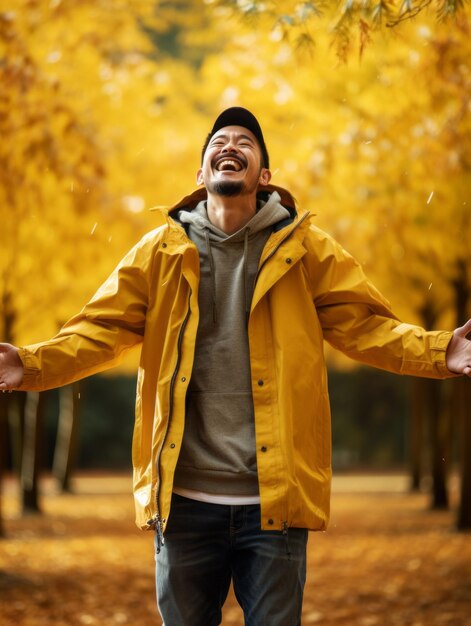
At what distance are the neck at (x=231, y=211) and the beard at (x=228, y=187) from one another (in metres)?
0.02

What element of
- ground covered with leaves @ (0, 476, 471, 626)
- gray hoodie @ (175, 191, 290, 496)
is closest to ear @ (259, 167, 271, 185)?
gray hoodie @ (175, 191, 290, 496)

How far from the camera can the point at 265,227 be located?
3205mm

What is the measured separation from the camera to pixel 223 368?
3.03 m

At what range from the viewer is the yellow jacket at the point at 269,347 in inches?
115

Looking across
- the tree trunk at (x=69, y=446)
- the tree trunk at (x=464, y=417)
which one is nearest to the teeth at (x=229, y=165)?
the tree trunk at (x=464, y=417)

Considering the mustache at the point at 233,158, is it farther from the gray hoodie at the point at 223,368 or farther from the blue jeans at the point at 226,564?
the blue jeans at the point at 226,564

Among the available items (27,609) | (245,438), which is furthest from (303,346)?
(27,609)

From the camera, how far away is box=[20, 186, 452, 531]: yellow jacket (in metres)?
2.93

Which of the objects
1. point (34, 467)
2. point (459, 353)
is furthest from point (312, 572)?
point (34, 467)

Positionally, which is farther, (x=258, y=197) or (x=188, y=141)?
(x=188, y=141)

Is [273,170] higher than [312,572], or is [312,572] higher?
[273,170]

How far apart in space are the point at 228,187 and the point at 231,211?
0.10 metres

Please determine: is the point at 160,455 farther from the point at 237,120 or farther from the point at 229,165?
the point at 237,120

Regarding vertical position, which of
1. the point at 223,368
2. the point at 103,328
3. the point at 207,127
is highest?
the point at 207,127
